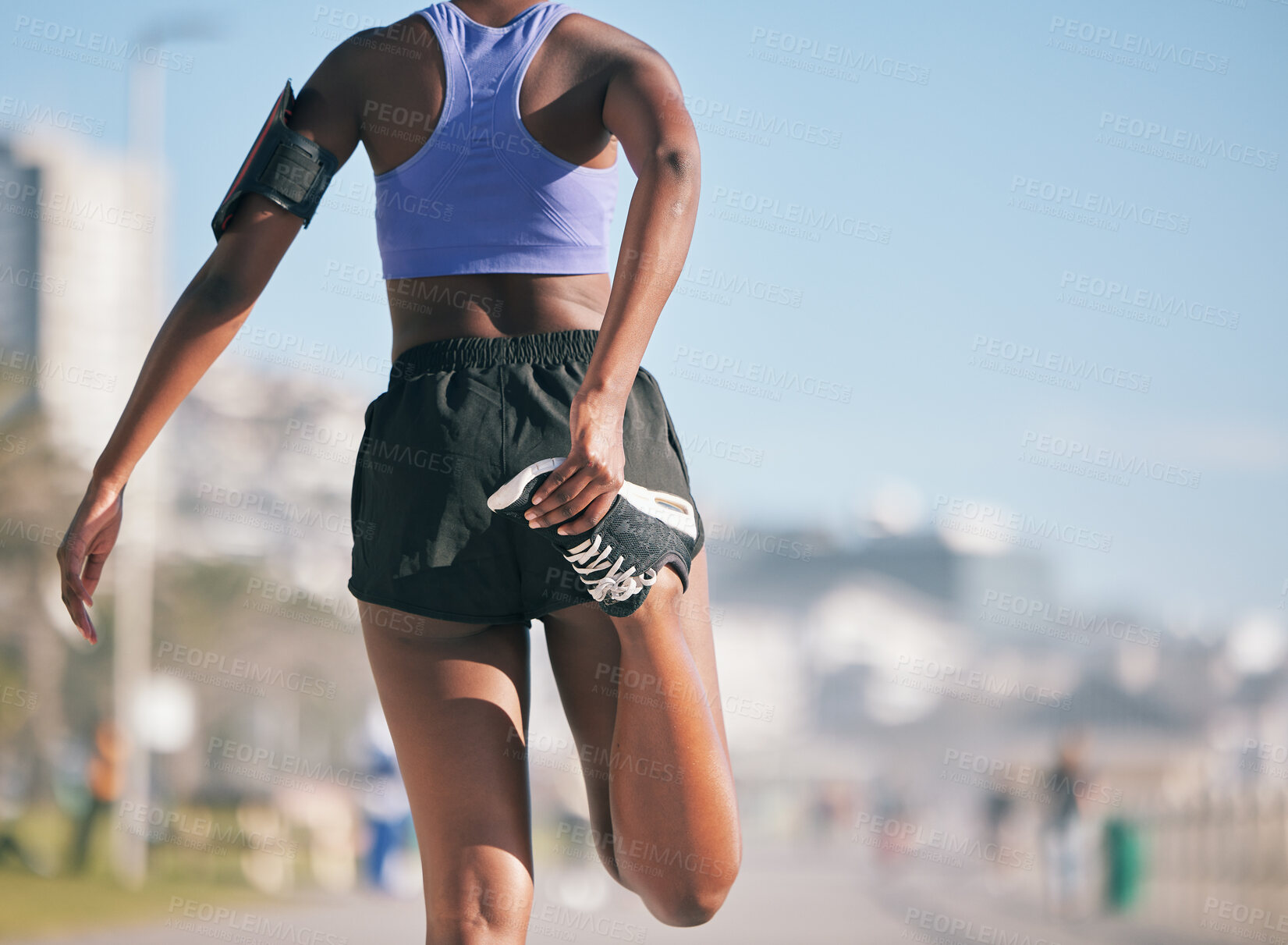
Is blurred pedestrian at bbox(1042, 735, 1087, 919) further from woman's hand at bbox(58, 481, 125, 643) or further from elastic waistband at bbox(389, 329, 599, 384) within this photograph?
woman's hand at bbox(58, 481, 125, 643)

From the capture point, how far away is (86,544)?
208cm

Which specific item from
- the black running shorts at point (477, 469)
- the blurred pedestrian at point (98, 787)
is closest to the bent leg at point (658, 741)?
the black running shorts at point (477, 469)

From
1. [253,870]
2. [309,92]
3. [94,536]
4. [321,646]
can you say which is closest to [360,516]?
[94,536]

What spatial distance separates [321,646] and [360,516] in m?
33.9

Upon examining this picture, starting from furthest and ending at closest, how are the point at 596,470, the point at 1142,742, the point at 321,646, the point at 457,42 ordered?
the point at 1142,742
the point at 321,646
the point at 457,42
the point at 596,470

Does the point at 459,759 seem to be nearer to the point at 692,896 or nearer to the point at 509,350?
the point at 692,896

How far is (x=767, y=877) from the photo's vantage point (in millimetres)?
15797

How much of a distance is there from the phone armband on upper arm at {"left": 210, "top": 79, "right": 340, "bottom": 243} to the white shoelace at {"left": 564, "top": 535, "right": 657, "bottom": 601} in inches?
31.8

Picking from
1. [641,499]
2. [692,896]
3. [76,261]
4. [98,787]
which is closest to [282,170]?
[641,499]

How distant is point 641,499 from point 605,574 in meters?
0.14

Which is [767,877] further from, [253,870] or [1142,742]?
[1142,742]

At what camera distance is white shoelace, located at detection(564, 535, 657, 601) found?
1729 millimetres

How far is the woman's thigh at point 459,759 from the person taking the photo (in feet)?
6.32

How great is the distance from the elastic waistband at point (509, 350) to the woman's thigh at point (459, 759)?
0.43 meters
